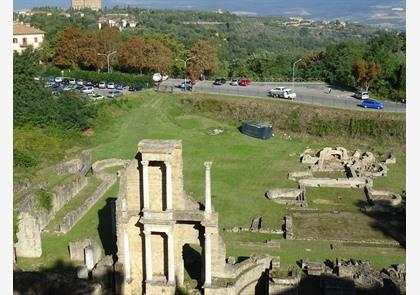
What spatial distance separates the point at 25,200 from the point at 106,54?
161 feet

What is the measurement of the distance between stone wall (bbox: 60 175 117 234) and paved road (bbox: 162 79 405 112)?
28.8 meters

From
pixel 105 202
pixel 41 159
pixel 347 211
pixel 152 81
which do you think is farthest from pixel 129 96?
pixel 347 211

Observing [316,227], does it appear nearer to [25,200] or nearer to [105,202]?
[105,202]

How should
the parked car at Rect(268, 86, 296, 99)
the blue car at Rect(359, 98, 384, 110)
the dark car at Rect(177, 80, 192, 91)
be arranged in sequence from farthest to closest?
the dark car at Rect(177, 80, 192, 91) < the parked car at Rect(268, 86, 296, 99) < the blue car at Rect(359, 98, 384, 110)

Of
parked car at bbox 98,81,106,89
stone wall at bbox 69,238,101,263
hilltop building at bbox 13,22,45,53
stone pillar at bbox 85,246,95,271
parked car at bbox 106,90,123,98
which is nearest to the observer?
stone pillar at bbox 85,246,95,271

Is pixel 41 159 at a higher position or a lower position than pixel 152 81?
lower

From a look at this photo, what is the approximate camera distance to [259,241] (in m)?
31.1

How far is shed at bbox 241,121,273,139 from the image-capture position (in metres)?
53.6

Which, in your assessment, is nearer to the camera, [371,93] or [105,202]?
[105,202]

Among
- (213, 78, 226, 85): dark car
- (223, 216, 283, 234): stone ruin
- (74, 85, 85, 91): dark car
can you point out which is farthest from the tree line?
(223, 216, 283, 234): stone ruin

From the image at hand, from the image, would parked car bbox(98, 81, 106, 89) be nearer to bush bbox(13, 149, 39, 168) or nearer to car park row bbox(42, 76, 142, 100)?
car park row bbox(42, 76, 142, 100)

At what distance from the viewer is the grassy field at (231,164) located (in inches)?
1193

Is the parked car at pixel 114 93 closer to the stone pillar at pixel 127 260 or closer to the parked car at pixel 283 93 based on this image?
the parked car at pixel 283 93

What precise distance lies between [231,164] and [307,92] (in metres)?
25.5
